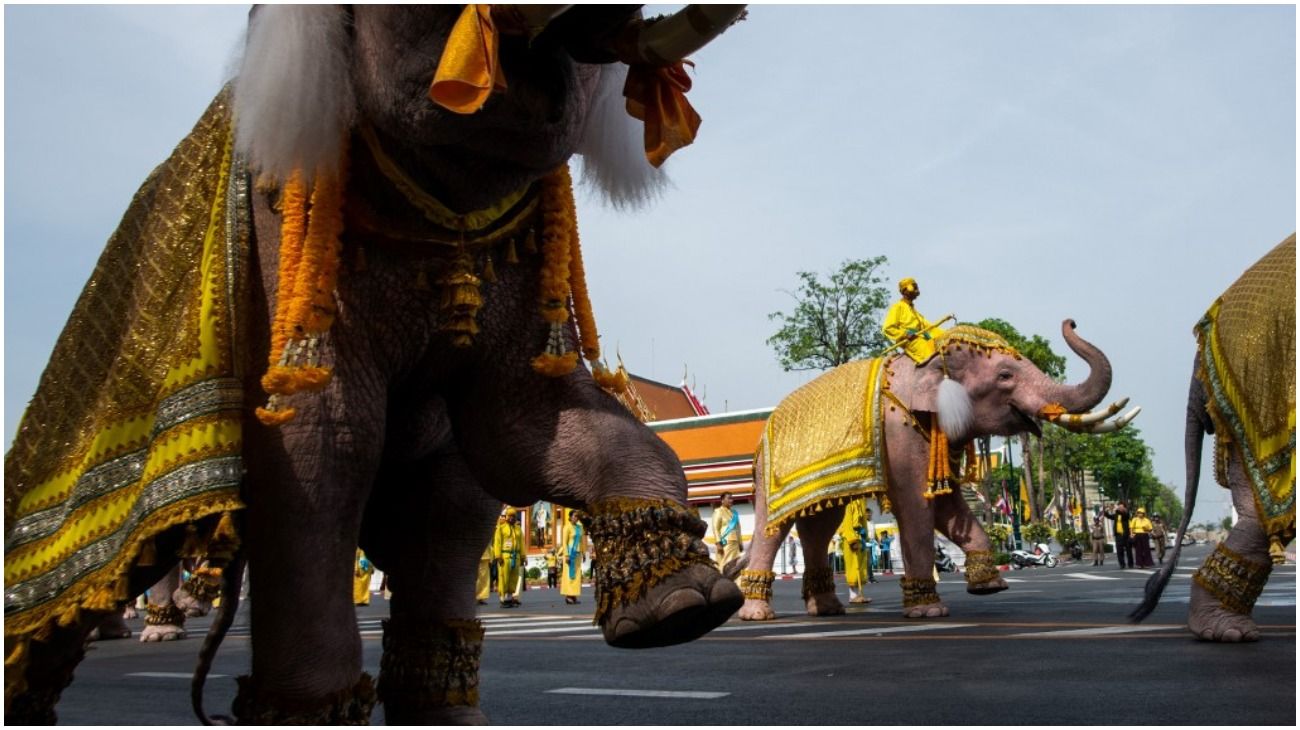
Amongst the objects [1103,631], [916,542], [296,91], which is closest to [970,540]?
[916,542]

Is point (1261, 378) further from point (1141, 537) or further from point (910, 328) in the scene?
point (1141, 537)

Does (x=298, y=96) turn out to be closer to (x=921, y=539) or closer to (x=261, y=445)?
(x=261, y=445)

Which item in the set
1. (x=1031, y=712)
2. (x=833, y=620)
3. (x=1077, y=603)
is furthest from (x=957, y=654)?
(x=1077, y=603)

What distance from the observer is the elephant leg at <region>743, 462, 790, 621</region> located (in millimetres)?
9633

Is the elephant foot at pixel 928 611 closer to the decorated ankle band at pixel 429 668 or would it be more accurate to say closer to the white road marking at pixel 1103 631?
the white road marking at pixel 1103 631

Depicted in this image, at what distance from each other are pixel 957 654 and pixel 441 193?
391cm

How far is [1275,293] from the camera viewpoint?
5.51 meters

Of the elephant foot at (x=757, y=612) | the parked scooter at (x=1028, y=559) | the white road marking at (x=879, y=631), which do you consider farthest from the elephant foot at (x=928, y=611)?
the parked scooter at (x=1028, y=559)

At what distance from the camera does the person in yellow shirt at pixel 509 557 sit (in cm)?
1599

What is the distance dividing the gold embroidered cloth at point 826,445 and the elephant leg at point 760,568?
129 millimetres

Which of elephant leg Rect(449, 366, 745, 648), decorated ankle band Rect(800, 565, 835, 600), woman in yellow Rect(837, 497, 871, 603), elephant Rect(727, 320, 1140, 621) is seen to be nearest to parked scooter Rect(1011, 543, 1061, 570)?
woman in yellow Rect(837, 497, 871, 603)

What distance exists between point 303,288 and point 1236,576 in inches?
193

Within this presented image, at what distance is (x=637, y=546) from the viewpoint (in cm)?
248

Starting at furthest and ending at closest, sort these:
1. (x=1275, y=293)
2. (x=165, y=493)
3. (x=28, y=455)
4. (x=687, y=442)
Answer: (x=687, y=442) < (x=1275, y=293) < (x=28, y=455) < (x=165, y=493)
